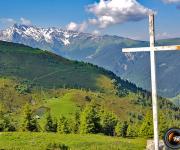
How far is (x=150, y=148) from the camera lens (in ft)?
114

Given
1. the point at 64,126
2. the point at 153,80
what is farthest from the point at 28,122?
the point at 153,80

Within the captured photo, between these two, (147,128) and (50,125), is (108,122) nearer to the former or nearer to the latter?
(50,125)

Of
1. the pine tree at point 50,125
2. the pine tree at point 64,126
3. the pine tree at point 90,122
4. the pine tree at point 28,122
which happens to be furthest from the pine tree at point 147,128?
the pine tree at point 50,125

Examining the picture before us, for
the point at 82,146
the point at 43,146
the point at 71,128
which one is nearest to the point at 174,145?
the point at 43,146

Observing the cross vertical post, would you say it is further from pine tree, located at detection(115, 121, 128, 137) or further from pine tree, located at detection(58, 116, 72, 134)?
pine tree, located at detection(115, 121, 128, 137)

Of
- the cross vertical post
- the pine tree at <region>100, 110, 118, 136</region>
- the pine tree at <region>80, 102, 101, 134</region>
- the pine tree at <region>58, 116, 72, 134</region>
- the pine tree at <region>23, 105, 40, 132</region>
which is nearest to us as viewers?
the cross vertical post

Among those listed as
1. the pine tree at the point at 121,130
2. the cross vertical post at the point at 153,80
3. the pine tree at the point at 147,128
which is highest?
the cross vertical post at the point at 153,80

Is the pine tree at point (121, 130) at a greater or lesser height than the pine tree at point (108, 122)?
lesser

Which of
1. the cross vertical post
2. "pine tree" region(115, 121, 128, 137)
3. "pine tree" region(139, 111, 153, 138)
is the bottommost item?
"pine tree" region(115, 121, 128, 137)

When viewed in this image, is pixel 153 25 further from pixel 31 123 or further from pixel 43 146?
pixel 31 123

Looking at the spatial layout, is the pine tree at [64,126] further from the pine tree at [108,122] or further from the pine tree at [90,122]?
the pine tree at [108,122]

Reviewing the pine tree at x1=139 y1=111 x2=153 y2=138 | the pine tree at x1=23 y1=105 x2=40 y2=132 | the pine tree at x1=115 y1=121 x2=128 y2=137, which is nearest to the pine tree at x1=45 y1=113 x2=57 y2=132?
the pine tree at x1=23 y1=105 x2=40 y2=132

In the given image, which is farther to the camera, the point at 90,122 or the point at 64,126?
the point at 64,126

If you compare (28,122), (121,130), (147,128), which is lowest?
(121,130)
